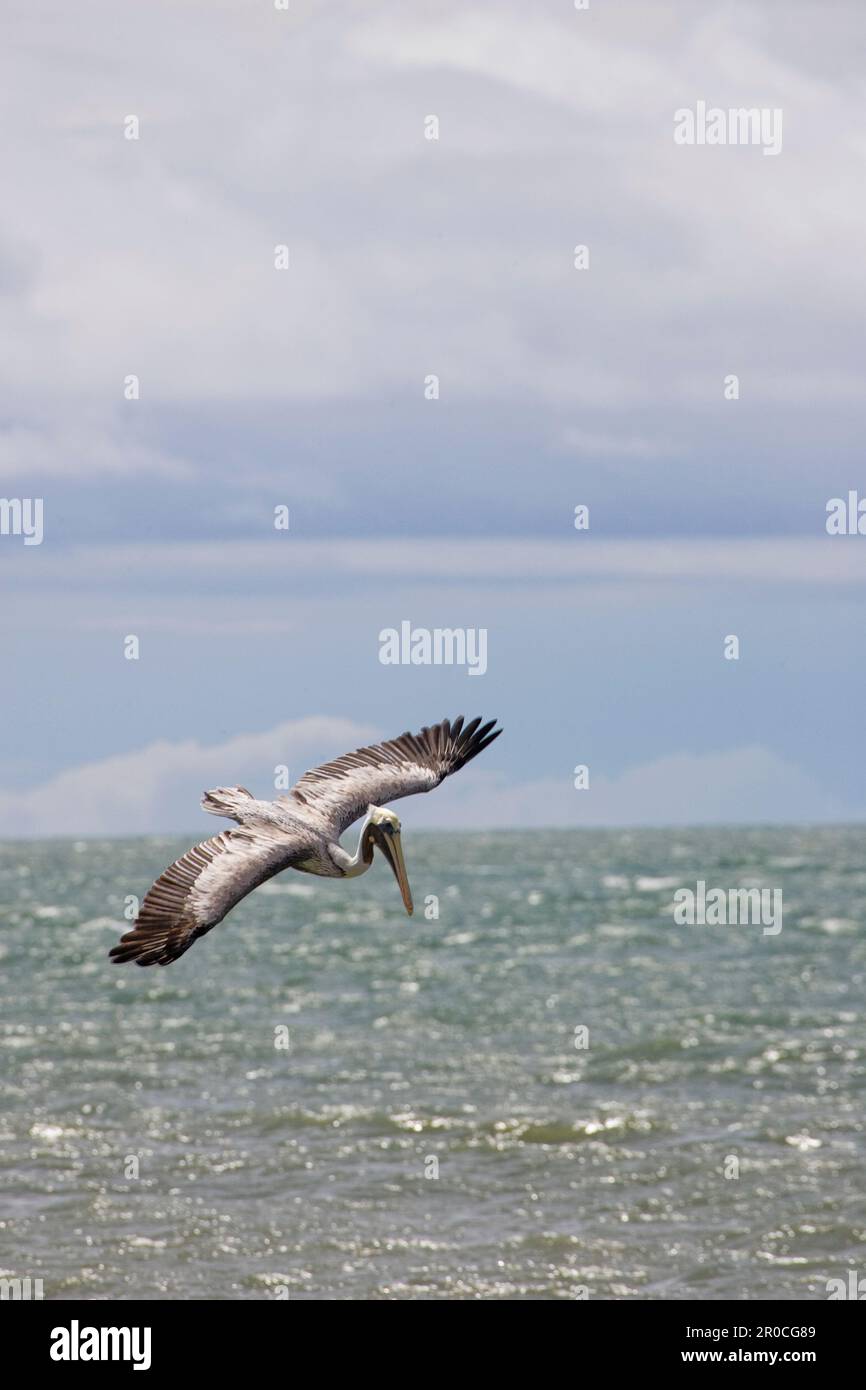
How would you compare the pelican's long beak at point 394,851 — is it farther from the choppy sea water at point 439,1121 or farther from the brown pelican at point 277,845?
the choppy sea water at point 439,1121

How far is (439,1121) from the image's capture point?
80.4 feet

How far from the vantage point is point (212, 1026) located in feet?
109

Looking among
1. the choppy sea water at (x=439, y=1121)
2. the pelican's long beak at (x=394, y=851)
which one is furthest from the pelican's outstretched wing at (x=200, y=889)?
the choppy sea water at (x=439, y=1121)

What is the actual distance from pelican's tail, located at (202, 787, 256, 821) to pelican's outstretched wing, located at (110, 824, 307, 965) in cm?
36

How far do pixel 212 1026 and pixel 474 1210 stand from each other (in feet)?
43.1

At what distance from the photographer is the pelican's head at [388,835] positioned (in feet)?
39.0

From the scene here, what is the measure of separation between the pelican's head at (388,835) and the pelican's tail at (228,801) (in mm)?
821

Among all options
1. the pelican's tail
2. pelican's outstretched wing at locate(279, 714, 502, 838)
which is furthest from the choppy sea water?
the pelican's tail

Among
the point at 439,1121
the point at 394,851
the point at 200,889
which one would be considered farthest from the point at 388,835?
the point at 439,1121

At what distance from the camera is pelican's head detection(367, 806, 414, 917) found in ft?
39.0

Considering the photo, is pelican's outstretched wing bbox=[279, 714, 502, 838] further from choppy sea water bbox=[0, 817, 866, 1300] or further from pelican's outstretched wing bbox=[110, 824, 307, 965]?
choppy sea water bbox=[0, 817, 866, 1300]

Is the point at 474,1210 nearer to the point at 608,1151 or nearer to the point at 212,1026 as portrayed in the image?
the point at 608,1151
